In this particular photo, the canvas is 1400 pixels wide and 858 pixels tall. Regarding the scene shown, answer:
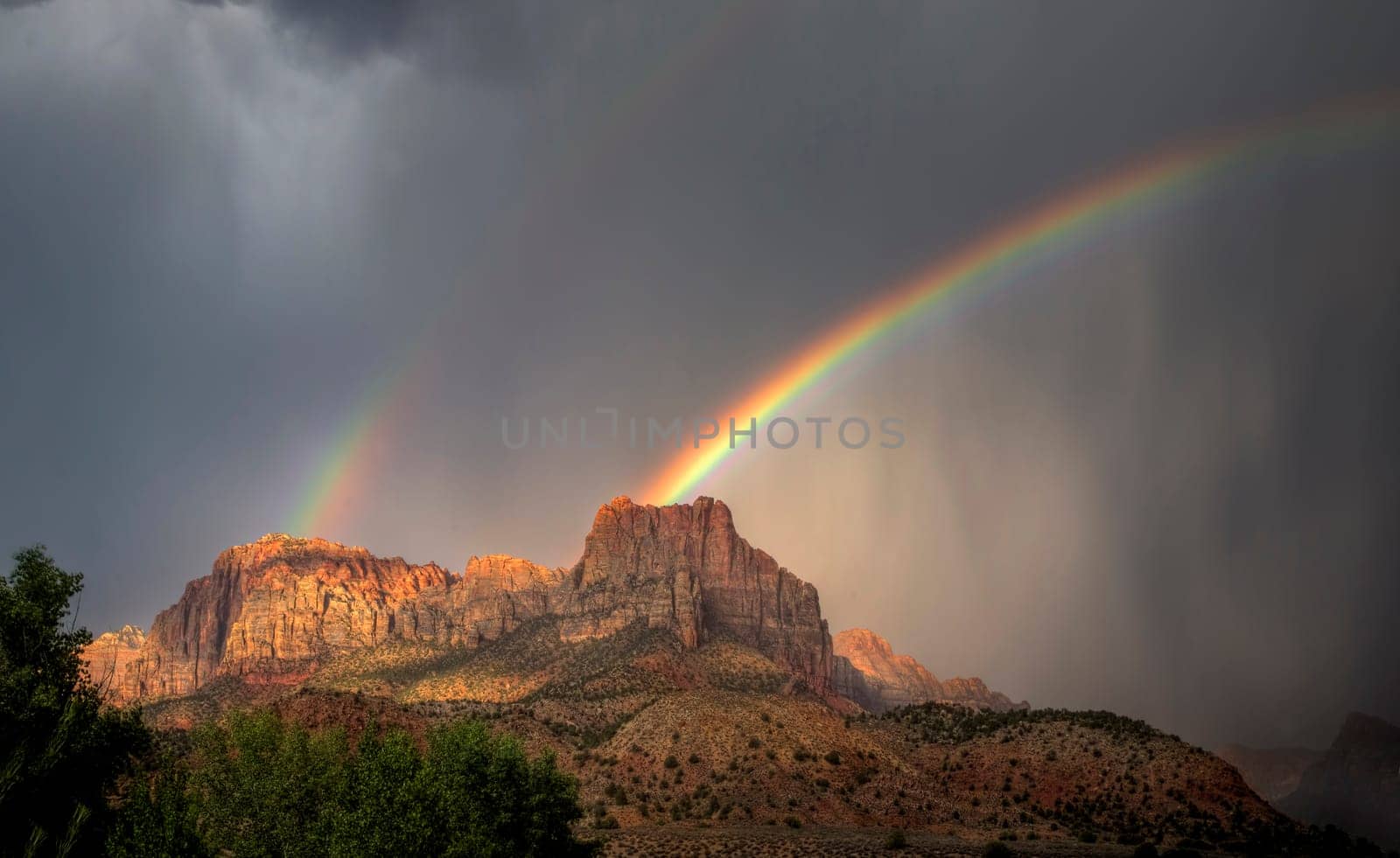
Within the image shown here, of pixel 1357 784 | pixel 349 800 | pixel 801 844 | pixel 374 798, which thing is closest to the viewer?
pixel 374 798

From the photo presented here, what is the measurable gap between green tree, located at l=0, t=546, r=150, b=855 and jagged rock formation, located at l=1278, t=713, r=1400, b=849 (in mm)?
140414

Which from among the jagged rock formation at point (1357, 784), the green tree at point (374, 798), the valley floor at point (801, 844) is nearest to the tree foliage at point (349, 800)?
the green tree at point (374, 798)

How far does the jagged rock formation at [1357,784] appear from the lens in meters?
130

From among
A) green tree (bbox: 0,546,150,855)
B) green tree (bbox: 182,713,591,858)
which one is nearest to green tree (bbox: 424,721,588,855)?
green tree (bbox: 182,713,591,858)

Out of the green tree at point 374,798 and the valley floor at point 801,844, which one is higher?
the green tree at point 374,798

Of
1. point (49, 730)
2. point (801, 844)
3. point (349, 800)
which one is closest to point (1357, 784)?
point (801, 844)

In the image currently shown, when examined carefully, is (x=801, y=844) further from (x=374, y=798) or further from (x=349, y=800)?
(x=374, y=798)

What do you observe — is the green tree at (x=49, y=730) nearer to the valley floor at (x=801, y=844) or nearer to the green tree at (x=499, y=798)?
the green tree at (x=499, y=798)

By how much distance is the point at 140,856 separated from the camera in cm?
3391

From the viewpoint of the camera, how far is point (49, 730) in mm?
36062

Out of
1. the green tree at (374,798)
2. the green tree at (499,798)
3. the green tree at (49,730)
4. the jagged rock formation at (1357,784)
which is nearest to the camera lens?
the green tree at (49,730)

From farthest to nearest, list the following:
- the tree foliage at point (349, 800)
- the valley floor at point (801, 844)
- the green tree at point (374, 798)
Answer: the valley floor at point (801, 844)
the green tree at point (374, 798)
the tree foliage at point (349, 800)

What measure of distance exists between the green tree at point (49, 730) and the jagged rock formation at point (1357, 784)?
140414 millimetres

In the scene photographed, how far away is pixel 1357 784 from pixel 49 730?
618 ft
